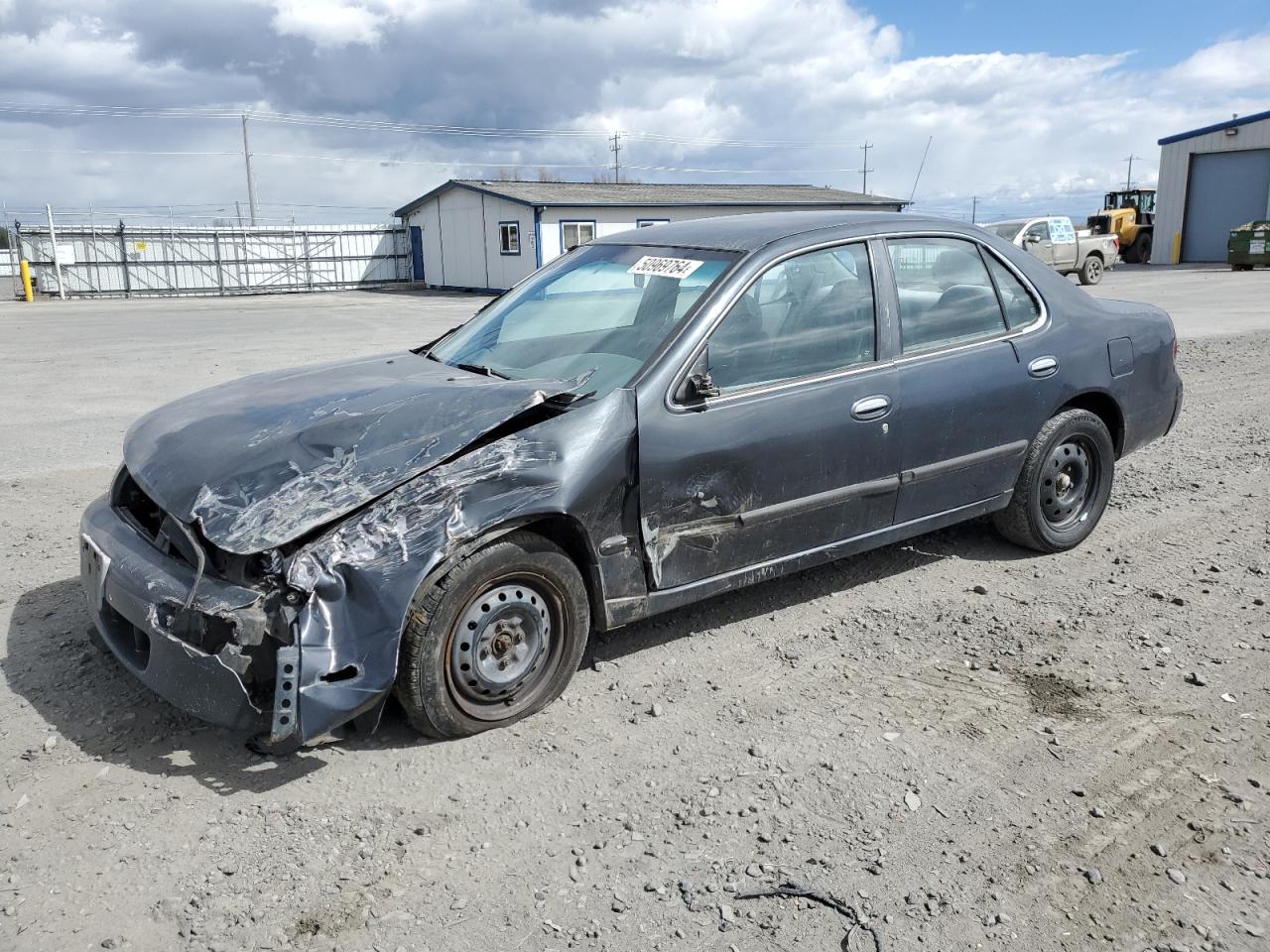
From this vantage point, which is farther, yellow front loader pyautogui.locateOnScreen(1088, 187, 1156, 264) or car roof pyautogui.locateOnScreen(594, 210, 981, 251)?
yellow front loader pyautogui.locateOnScreen(1088, 187, 1156, 264)

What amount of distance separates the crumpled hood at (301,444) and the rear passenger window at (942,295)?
1.76 metres

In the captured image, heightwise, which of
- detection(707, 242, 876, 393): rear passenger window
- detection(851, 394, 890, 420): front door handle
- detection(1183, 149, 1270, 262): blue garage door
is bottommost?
detection(851, 394, 890, 420): front door handle

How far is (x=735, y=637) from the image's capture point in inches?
170

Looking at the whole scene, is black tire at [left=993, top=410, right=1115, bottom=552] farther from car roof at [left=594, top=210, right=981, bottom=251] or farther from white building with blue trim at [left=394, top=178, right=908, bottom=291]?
white building with blue trim at [left=394, top=178, right=908, bottom=291]

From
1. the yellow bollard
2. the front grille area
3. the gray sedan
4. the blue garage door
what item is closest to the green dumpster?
the blue garage door

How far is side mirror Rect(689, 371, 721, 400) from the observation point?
12.3ft

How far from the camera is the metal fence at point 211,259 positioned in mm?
36438

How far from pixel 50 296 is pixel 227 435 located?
38.0 meters

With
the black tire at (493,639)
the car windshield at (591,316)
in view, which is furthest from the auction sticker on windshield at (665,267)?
the black tire at (493,639)

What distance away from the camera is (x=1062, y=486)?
205 inches

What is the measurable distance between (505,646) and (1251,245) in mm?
33749

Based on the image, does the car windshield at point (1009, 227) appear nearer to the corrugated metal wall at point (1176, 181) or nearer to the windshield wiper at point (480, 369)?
the corrugated metal wall at point (1176, 181)

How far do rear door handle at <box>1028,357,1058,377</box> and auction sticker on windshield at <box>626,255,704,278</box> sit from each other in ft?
5.85

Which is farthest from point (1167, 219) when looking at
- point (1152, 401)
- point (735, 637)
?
point (735, 637)
